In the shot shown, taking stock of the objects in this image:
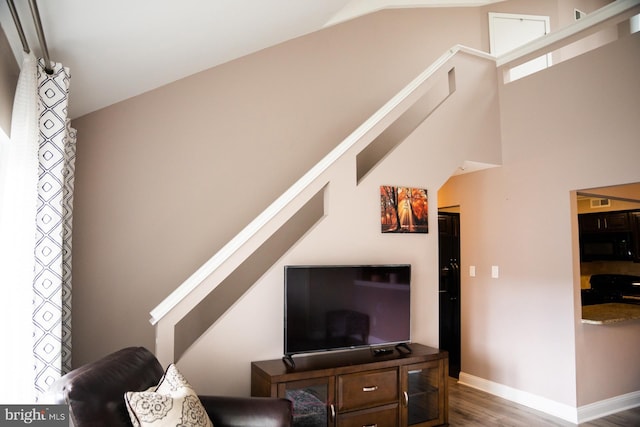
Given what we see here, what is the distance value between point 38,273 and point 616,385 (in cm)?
470

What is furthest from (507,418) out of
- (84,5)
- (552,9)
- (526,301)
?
(552,9)

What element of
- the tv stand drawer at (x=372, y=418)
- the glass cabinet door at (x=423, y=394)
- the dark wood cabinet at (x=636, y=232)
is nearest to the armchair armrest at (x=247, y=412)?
the tv stand drawer at (x=372, y=418)

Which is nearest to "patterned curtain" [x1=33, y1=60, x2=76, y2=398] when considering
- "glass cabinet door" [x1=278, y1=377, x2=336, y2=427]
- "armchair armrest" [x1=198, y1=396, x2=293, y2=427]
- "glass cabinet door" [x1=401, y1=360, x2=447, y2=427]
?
"armchair armrest" [x1=198, y1=396, x2=293, y2=427]

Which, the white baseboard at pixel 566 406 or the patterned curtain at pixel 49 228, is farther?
the white baseboard at pixel 566 406

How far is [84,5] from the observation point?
6.29 feet

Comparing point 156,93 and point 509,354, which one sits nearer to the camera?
point 156,93

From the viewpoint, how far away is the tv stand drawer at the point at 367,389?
289cm

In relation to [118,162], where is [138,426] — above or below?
below

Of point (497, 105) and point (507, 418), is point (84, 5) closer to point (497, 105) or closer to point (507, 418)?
point (497, 105)

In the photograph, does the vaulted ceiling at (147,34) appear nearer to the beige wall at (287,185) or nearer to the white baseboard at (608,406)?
the beige wall at (287,185)

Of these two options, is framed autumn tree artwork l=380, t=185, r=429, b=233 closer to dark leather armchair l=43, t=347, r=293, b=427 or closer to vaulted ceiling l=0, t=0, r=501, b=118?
vaulted ceiling l=0, t=0, r=501, b=118

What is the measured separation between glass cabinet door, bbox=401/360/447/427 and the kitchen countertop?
4.98 ft

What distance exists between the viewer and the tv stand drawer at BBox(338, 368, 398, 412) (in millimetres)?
2889

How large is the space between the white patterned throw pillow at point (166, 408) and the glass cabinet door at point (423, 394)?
5.74ft
